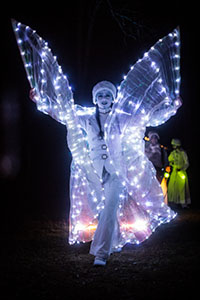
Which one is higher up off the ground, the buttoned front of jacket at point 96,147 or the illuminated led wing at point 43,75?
the illuminated led wing at point 43,75

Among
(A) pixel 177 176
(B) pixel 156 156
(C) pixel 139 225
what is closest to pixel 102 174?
(C) pixel 139 225

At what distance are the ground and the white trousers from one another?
0.15 m

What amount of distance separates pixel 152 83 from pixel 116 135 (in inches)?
28.1

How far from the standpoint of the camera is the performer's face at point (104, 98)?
4293 mm

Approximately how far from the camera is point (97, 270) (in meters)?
3.34

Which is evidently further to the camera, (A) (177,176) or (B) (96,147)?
(A) (177,176)

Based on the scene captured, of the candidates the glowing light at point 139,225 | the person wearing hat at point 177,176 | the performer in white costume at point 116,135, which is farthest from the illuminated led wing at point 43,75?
the person wearing hat at point 177,176

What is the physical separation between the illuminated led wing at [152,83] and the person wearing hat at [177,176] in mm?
5073

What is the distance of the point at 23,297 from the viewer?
8.84ft

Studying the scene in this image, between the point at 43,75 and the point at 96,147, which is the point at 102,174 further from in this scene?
the point at 43,75

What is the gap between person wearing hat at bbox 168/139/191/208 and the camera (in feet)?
28.7

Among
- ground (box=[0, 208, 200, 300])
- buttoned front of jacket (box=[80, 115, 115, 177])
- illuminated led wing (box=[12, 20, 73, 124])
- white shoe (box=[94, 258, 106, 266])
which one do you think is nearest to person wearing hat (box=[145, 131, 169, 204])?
ground (box=[0, 208, 200, 300])

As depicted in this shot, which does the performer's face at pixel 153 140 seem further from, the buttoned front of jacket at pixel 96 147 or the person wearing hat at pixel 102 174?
the buttoned front of jacket at pixel 96 147

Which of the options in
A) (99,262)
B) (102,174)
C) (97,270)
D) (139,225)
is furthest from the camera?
(139,225)
